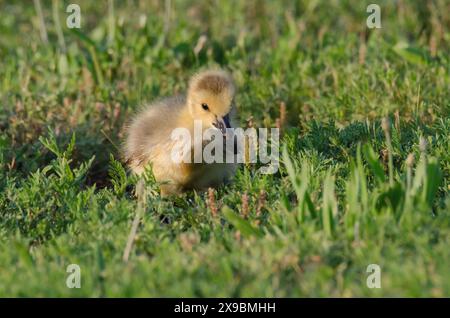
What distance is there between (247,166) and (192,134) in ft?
1.03

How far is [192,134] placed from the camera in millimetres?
3973

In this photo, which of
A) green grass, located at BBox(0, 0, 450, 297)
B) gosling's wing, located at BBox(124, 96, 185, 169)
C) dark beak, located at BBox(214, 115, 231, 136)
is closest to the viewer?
green grass, located at BBox(0, 0, 450, 297)

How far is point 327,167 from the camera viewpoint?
377cm

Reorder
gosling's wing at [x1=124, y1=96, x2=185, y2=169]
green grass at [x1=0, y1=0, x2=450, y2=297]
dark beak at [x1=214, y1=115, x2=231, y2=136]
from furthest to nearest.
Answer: gosling's wing at [x1=124, y1=96, x2=185, y2=169]
dark beak at [x1=214, y1=115, x2=231, y2=136]
green grass at [x1=0, y1=0, x2=450, y2=297]

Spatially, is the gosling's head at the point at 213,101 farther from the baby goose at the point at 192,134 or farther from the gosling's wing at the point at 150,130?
the gosling's wing at the point at 150,130

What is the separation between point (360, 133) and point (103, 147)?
57.3 inches

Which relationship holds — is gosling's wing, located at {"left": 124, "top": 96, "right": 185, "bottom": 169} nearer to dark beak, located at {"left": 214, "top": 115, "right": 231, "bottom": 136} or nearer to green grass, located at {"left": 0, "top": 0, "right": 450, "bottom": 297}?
green grass, located at {"left": 0, "top": 0, "right": 450, "bottom": 297}

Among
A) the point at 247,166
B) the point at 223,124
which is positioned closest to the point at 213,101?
the point at 223,124

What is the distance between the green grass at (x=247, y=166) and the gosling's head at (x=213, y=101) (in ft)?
0.85

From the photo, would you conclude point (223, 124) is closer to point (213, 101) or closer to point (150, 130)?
point (213, 101)

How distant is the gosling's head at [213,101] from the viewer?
394 cm

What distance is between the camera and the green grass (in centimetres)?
284

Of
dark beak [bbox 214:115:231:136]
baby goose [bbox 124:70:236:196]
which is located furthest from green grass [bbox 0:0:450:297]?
dark beak [bbox 214:115:231:136]

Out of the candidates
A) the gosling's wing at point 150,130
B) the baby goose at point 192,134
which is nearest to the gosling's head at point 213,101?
the baby goose at point 192,134
